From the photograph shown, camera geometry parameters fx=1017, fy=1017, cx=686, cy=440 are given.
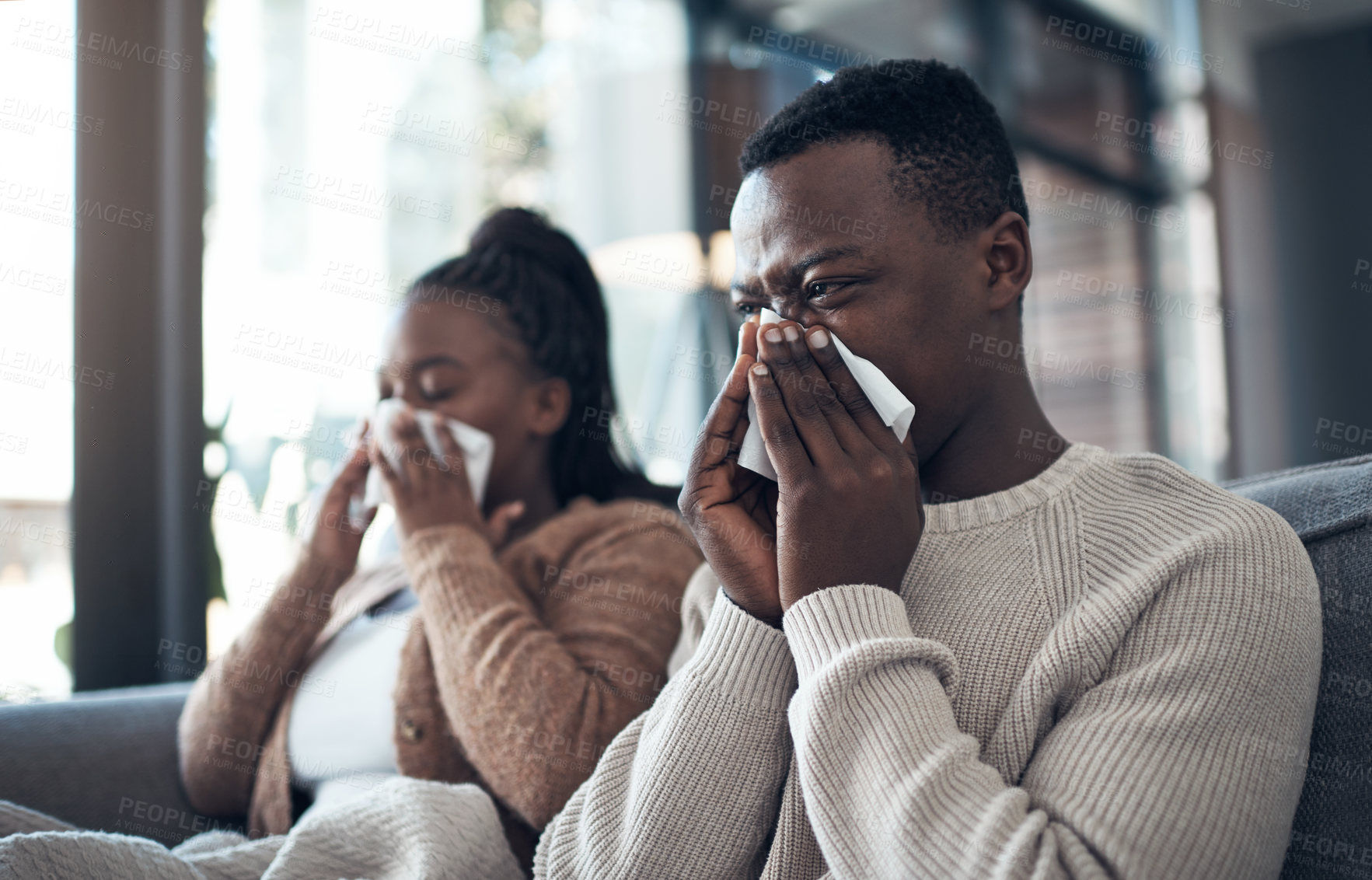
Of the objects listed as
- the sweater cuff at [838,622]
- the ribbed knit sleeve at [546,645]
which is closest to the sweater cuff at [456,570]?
the ribbed knit sleeve at [546,645]

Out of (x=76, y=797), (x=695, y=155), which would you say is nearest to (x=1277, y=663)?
(x=76, y=797)

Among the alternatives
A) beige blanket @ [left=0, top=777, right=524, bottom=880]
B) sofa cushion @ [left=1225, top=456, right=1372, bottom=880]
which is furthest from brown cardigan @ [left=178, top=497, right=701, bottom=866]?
sofa cushion @ [left=1225, top=456, right=1372, bottom=880]

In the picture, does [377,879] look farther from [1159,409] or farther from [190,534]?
[1159,409]

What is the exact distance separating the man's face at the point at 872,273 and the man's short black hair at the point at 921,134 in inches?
0.7

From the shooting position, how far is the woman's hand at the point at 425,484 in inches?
56.5

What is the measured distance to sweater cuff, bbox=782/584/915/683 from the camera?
82 cm

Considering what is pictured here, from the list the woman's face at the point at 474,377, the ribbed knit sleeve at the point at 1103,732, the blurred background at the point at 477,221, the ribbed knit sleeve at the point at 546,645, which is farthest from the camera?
the blurred background at the point at 477,221

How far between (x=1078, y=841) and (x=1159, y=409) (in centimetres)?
513

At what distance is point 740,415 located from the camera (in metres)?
0.97

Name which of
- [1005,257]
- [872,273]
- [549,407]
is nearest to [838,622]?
[872,273]

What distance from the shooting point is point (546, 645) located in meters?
1.24

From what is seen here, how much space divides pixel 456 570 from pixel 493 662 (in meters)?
0.17

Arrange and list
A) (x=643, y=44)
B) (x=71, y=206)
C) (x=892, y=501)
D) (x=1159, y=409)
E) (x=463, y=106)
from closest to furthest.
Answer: (x=892, y=501), (x=71, y=206), (x=463, y=106), (x=643, y=44), (x=1159, y=409)

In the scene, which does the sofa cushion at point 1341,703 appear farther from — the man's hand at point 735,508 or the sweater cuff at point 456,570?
the sweater cuff at point 456,570
